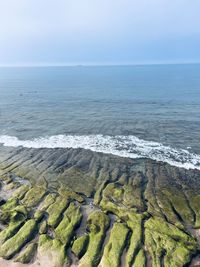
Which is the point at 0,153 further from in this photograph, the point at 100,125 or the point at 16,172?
the point at 100,125

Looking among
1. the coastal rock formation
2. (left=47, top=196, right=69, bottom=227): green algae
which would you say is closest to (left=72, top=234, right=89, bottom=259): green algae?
the coastal rock formation

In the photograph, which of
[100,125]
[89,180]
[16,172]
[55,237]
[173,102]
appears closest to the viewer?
[55,237]

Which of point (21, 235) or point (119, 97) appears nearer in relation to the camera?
point (21, 235)

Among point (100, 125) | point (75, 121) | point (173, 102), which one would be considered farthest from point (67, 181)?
point (173, 102)

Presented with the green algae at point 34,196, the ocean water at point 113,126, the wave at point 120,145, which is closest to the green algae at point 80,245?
the green algae at point 34,196

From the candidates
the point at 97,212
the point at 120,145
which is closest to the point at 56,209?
the point at 97,212

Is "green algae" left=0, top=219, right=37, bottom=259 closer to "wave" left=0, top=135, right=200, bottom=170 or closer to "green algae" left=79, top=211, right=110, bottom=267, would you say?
"green algae" left=79, top=211, right=110, bottom=267

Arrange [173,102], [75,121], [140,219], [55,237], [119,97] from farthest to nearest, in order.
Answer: [119,97] → [173,102] → [75,121] → [140,219] → [55,237]
